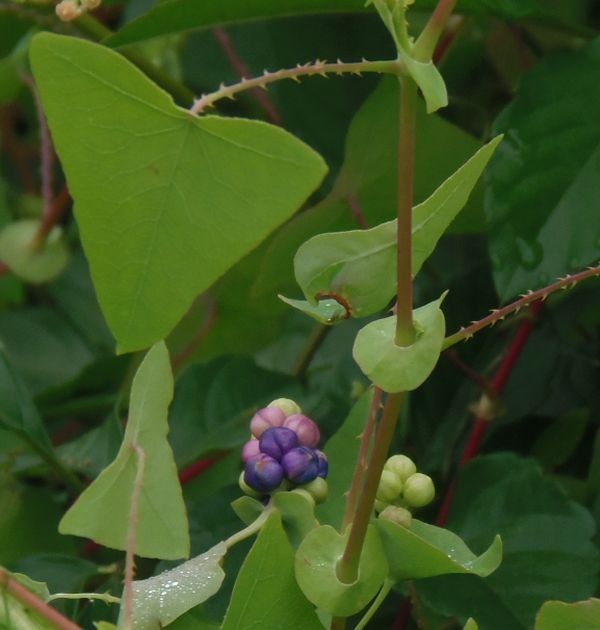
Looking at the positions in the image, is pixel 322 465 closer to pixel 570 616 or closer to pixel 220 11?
pixel 570 616

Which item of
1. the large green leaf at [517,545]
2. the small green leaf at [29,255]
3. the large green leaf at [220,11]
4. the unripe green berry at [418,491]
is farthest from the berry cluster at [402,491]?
the small green leaf at [29,255]

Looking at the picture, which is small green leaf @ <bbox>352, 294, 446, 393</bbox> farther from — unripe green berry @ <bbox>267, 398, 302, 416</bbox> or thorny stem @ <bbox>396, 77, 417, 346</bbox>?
unripe green berry @ <bbox>267, 398, 302, 416</bbox>

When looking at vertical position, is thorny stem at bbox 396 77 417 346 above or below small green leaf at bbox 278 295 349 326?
above

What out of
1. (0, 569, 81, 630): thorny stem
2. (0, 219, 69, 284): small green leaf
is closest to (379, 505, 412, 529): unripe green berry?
(0, 569, 81, 630): thorny stem

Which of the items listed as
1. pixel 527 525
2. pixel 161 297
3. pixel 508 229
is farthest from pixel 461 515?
pixel 161 297

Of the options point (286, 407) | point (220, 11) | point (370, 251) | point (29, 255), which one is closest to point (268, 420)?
point (286, 407)

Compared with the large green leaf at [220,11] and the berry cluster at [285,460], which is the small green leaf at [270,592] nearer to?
the berry cluster at [285,460]

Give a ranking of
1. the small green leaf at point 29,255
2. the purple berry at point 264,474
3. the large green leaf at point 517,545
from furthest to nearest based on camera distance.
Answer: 1. the small green leaf at point 29,255
2. the large green leaf at point 517,545
3. the purple berry at point 264,474
